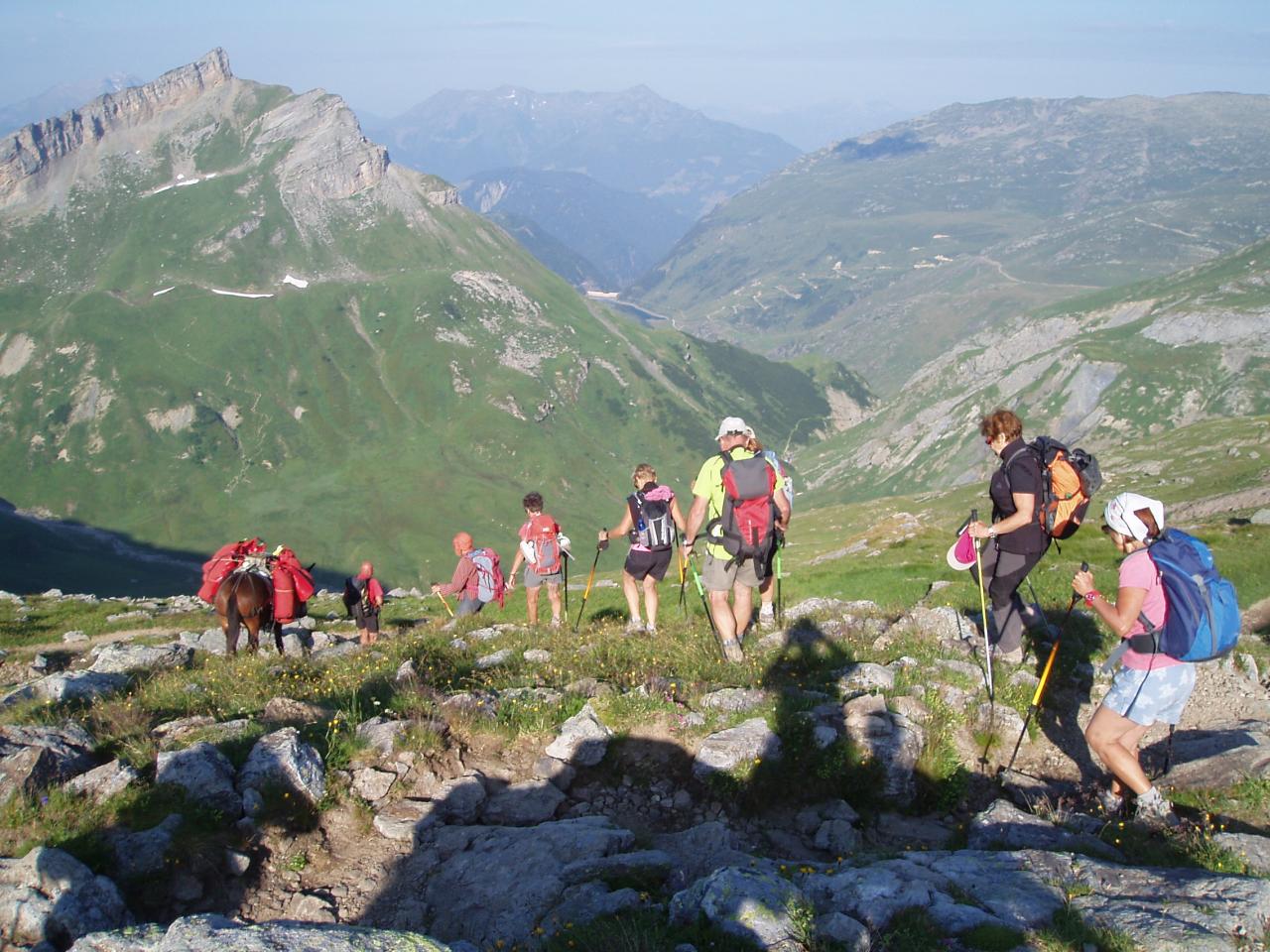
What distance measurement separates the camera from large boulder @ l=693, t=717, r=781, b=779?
10.3 m

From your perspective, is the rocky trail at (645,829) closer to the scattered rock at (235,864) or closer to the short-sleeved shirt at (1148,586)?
the scattered rock at (235,864)

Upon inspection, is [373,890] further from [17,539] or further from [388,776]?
[17,539]

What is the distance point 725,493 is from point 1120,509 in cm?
591

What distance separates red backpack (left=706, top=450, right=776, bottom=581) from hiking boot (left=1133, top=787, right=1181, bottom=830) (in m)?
6.25

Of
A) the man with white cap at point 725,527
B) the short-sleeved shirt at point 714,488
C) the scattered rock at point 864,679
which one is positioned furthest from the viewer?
the short-sleeved shirt at point 714,488

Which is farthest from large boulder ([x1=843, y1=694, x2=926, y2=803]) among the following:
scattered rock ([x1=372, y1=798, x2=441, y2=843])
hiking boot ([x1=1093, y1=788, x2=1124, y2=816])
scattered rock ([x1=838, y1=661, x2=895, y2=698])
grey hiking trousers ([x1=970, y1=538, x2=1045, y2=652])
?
scattered rock ([x1=372, y1=798, x2=441, y2=843])

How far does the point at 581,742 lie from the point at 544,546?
8.47 m

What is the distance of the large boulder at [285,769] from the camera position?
9148mm

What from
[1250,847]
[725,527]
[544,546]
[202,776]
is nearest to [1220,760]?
[1250,847]

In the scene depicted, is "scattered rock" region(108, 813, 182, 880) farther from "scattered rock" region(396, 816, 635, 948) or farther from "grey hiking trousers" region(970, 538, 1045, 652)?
"grey hiking trousers" region(970, 538, 1045, 652)

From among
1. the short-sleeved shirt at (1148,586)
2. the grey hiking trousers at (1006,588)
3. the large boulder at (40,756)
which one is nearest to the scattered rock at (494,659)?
the large boulder at (40,756)

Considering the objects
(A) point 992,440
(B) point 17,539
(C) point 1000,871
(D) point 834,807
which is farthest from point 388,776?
(B) point 17,539

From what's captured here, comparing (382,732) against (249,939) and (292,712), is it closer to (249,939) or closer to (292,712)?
(292,712)

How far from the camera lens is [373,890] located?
839 cm
